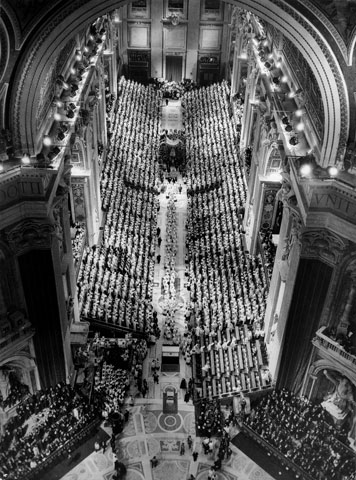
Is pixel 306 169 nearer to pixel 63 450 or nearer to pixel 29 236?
pixel 29 236

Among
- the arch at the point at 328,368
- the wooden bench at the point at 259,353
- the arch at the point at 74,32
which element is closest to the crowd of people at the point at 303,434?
the arch at the point at 328,368

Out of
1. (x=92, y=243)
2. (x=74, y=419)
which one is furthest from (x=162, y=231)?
(x=74, y=419)

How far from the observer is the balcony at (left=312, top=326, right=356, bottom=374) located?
2275 cm

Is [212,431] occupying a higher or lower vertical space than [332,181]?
lower

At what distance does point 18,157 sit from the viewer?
21516mm

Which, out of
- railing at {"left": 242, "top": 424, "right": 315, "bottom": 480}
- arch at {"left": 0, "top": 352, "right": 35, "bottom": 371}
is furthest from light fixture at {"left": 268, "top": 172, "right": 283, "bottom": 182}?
arch at {"left": 0, "top": 352, "right": 35, "bottom": 371}

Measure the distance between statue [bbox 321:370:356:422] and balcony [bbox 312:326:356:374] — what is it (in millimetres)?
1200

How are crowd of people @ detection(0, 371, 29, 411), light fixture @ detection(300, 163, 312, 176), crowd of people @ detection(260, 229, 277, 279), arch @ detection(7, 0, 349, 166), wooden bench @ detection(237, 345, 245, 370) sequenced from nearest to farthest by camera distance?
arch @ detection(7, 0, 349, 166) → light fixture @ detection(300, 163, 312, 176) → crowd of people @ detection(0, 371, 29, 411) → wooden bench @ detection(237, 345, 245, 370) → crowd of people @ detection(260, 229, 277, 279)

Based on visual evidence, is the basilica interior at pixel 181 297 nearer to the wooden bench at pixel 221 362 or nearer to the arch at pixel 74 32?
the arch at pixel 74 32

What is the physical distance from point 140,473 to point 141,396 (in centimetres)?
445

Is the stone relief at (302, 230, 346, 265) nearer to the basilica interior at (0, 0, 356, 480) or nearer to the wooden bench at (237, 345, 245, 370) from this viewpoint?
the basilica interior at (0, 0, 356, 480)

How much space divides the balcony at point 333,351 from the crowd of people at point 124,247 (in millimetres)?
10917

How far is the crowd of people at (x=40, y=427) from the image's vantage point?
23094mm

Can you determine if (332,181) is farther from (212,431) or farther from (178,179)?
(178,179)
